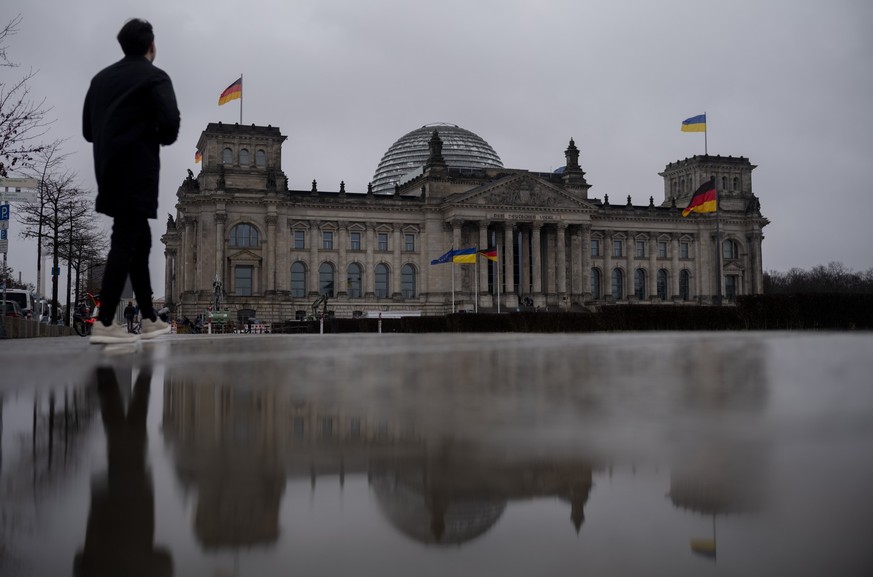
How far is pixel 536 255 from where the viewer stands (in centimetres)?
7456

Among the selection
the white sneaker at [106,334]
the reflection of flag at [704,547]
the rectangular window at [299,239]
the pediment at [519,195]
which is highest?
the pediment at [519,195]

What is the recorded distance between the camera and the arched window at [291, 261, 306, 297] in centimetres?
7200

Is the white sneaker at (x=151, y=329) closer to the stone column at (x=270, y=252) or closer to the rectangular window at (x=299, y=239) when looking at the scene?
the stone column at (x=270, y=252)

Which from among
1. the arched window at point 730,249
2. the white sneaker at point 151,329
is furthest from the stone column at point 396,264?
the white sneaker at point 151,329

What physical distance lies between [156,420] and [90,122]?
4.19 metres

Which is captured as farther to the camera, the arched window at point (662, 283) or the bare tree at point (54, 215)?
the arched window at point (662, 283)

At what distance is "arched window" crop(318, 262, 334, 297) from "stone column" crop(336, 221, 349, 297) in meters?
0.71

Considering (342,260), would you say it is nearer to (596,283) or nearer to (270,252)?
(270,252)

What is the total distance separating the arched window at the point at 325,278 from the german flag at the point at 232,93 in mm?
17079

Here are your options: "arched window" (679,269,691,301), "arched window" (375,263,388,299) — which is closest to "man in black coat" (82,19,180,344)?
"arched window" (375,263,388,299)

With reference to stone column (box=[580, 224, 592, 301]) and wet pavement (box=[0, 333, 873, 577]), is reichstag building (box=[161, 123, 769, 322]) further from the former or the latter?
wet pavement (box=[0, 333, 873, 577])

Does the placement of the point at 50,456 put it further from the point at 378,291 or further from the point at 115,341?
the point at 378,291

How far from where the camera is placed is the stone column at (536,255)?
74625 mm

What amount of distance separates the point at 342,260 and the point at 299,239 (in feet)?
14.5
